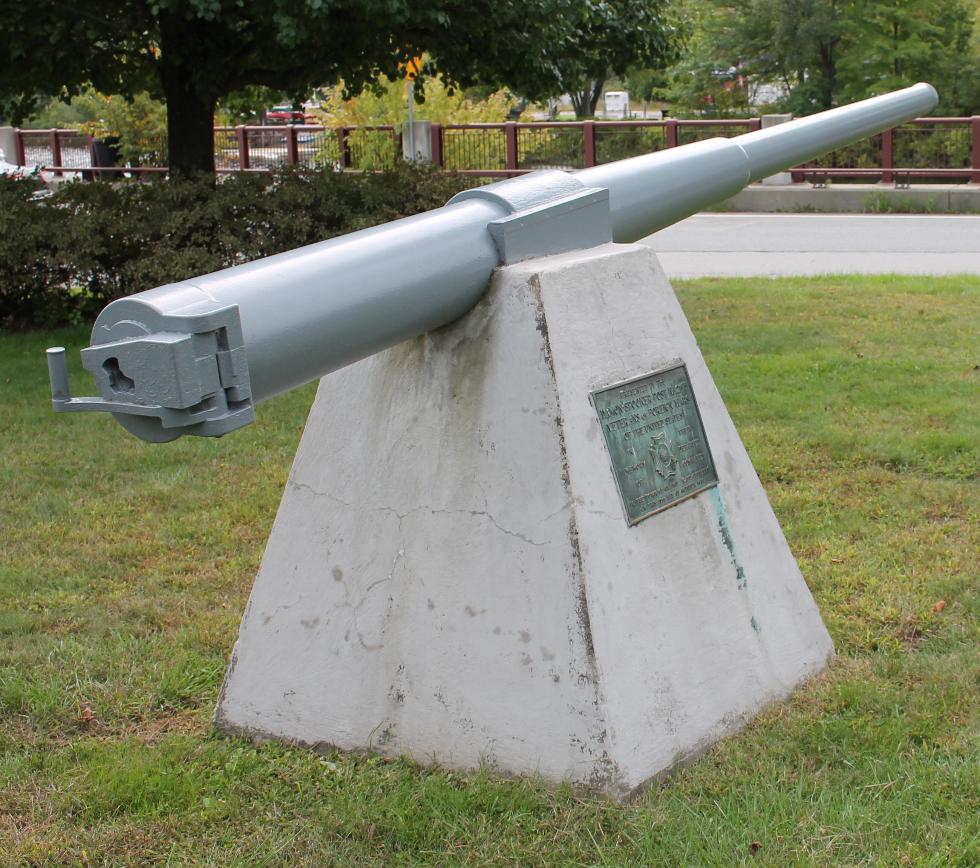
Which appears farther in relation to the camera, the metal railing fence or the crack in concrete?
the metal railing fence

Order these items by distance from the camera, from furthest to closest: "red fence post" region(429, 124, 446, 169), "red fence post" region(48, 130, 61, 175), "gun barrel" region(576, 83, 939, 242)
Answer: "red fence post" region(48, 130, 61, 175) < "red fence post" region(429, 124, 446, 169) < "gun barrel" region(576, 83, 939, 242)

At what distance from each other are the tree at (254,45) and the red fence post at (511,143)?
1211 cm

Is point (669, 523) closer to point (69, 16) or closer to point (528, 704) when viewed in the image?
point (528, 704)

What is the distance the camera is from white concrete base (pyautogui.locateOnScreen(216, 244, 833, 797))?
317 centimetres

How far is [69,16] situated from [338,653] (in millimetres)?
6549

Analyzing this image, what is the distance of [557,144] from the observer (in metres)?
22.6

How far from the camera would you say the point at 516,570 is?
10.5 feet

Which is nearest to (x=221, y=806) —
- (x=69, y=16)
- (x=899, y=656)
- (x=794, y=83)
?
(x=899, y=656)

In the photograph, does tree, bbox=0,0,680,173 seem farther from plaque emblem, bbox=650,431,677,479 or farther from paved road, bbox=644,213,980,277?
plaque emblem, bbox=650,431,677,479

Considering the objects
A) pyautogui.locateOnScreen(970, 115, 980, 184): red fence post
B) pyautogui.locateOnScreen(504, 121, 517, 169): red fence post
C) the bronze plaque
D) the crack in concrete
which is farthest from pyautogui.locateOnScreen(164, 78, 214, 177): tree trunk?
pyautogui.locateOnScreen(970, 115, 980, 184): red fence post

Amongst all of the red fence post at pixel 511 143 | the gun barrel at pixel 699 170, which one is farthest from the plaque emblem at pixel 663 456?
the red fence post at pixel 511 143


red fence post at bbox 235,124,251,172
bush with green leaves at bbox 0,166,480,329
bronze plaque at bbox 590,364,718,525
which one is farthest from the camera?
red fence post at bbox 235,124,251,172

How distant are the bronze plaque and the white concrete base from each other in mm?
41

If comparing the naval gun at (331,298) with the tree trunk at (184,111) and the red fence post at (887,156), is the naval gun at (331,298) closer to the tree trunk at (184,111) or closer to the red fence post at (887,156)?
the tree trunk at (184,111)
